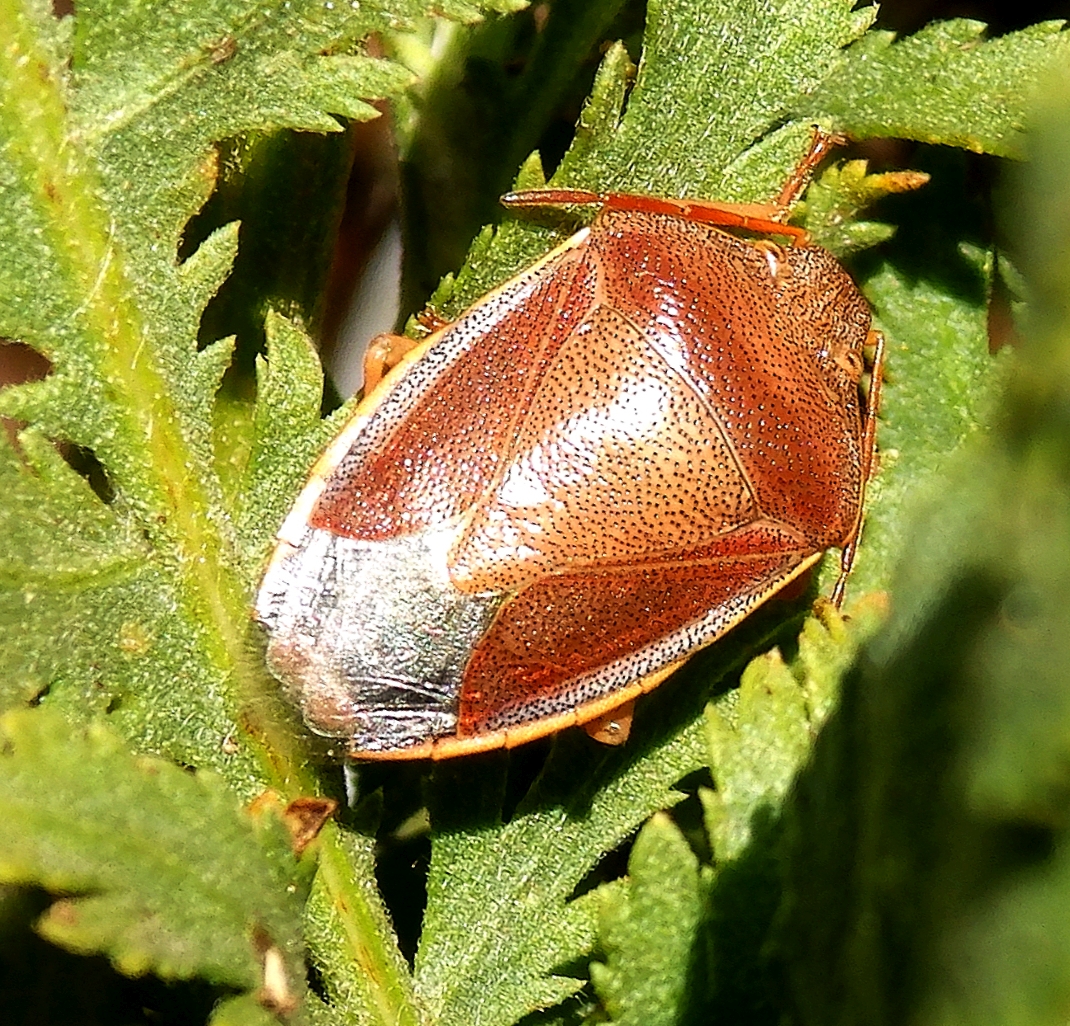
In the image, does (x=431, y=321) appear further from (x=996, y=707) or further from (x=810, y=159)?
(x=996, y=707)

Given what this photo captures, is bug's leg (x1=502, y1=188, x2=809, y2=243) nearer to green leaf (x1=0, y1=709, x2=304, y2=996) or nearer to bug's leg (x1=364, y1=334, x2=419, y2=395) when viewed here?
bug's leg (x1=364, y1=334, x2=419, y2=395)

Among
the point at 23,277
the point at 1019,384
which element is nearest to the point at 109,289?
the point at 23,277

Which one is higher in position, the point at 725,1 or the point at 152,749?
the point at 725,1

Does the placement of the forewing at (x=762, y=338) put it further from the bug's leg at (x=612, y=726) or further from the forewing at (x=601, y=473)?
the bug's leg at (x=612, y=726)

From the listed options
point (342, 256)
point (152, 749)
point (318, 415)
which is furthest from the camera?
point (342, 256)

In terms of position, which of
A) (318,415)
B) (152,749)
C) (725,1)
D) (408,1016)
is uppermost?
(725,1)

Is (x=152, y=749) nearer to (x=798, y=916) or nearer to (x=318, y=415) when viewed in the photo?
(x=318, y=415)

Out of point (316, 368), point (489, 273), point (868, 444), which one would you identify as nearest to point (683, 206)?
point (489, 273)
